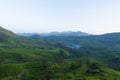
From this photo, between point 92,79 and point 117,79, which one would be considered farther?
point 117,79

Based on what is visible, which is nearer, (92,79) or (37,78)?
(92,79)

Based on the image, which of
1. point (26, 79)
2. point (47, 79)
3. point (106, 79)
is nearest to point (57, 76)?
point (47, 79)

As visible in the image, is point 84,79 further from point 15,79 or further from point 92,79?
point 15,79

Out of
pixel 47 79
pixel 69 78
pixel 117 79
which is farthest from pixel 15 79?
pixel 117 79

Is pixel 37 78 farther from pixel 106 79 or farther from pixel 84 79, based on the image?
pixel 106 79

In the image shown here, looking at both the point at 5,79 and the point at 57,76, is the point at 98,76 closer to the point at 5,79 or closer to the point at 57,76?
the point at 57,76

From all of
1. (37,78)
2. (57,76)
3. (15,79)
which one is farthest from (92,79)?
(15,79)
